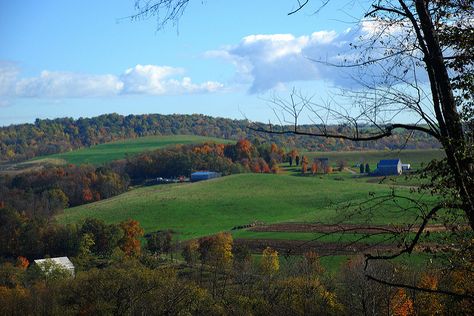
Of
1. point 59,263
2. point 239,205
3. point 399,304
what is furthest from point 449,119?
point 239,205

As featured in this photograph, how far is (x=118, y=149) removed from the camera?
393ft

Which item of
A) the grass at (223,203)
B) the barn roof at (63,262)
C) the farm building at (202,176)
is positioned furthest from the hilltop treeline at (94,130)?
the barn roof at (63,262)

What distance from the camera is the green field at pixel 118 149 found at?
109312 millimetres

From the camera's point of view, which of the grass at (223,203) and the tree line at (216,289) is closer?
the tree line at (216,289)

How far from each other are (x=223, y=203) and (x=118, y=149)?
5873cm

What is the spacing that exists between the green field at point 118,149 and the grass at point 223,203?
3365 cm

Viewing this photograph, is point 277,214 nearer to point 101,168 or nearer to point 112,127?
point 101,168

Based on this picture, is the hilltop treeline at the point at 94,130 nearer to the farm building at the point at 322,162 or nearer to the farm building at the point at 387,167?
the farm building at the point at 322,162

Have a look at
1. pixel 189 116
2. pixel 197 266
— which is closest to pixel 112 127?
pixel 189 116

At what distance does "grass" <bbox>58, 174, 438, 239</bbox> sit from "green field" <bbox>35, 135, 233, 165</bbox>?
33.6 metres

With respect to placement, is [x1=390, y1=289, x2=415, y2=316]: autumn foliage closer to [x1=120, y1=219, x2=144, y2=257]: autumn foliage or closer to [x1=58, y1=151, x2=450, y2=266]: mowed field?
[x1=58, y1=151, x2=450, y2=266]: mowed field

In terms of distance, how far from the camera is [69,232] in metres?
53.0

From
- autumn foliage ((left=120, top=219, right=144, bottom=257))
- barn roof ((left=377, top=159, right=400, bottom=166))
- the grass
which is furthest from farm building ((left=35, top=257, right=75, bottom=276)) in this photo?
barn roof ((left=377, top=159, right=400, bottom=166))

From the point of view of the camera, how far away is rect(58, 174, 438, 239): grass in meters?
57.7
